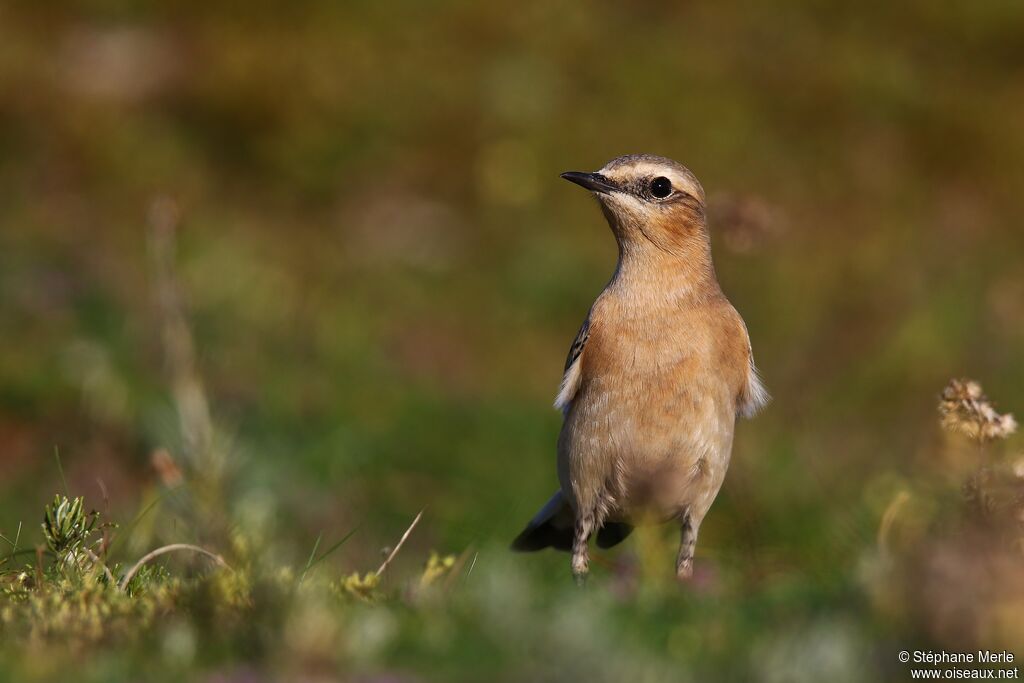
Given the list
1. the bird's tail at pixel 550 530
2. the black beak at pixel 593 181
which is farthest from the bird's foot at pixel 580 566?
the black beak at pixel 593 181

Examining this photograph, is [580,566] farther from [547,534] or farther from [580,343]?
[580,343]

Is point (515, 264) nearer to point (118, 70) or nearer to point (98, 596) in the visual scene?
point (118, 70)

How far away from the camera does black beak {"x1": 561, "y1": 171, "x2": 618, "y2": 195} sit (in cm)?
813

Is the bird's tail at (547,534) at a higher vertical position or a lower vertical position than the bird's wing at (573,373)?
lower

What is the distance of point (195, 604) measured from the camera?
529 centimetres

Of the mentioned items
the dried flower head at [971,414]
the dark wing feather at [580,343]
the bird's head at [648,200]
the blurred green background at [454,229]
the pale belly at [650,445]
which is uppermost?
the bird's head at [648,200]

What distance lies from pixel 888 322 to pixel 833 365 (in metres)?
1.03

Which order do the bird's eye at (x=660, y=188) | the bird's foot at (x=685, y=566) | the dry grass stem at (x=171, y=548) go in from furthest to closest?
the bird's eye at (x=660, y=188) → the bird's foot at (x=685, y=566) → the dry grass stem at (x=171, y=548)

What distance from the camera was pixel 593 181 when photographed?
8.17 m

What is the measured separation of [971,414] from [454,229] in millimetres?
13949

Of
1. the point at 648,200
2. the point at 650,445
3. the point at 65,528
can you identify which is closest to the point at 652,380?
the point at 650,445

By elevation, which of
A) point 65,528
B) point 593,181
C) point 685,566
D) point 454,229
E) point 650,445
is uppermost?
point 593,181

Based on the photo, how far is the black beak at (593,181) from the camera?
813cm

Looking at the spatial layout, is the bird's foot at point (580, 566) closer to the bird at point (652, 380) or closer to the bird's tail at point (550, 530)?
the bird at point (652, 380)
